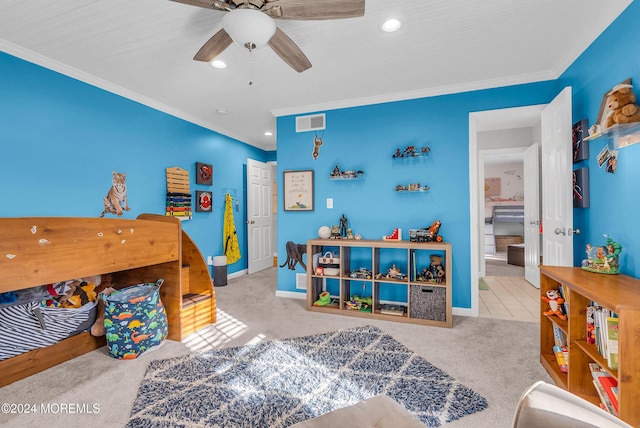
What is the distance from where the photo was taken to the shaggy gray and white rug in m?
1.64

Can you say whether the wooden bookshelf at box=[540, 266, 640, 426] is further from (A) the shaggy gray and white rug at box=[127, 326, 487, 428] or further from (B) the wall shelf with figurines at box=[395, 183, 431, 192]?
(B) the wall shelf with figurines at box=[395, 183, 431, 192]

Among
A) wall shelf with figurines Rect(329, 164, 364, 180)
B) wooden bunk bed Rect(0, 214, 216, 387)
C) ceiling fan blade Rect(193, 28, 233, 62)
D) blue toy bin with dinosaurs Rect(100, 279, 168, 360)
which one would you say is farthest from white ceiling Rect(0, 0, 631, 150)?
blue toy bin with dinosaurs Rect(100, 279, 168, 360)

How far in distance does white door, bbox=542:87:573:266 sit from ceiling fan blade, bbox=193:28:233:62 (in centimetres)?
254

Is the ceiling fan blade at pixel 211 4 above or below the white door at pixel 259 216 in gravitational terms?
above

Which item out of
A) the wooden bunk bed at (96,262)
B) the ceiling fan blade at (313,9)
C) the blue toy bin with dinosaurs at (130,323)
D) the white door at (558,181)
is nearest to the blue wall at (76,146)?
the wooden bunk bed at (96,262)

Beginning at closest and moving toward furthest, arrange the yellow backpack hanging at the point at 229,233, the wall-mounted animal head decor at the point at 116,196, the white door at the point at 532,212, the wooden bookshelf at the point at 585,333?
the wooden bookshelf at the point at 585,333, the wall-mounted animal head decor at the point at 116,196, the white door at the point at 532,212, the yellow backpack hanging at the point at 229,233

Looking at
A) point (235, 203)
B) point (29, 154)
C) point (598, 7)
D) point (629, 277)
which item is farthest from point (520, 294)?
point (29, 154)

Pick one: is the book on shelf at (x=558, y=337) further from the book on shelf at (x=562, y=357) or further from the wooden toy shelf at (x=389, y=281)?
the wooden toy shelf at (x=389, y=281)

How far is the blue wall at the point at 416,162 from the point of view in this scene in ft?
7.80

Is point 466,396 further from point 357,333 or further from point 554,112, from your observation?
point 554,112

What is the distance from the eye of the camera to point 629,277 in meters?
1.76

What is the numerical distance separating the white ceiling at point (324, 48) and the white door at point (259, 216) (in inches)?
81.6

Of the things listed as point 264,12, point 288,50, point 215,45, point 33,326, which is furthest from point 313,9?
point 33,326

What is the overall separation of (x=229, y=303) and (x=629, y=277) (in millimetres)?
3569
